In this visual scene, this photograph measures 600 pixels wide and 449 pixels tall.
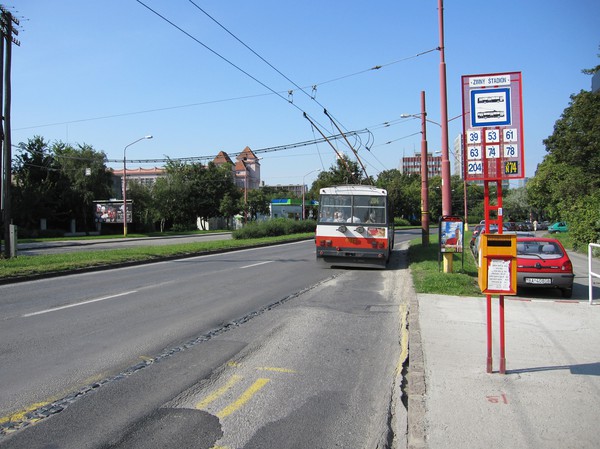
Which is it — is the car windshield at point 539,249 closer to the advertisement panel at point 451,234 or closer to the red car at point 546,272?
the red car at point 546,272

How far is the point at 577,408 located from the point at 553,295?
8.48 metres

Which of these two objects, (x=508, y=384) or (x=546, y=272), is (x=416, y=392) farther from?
(x=546, y=272)

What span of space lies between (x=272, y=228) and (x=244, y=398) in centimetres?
3520

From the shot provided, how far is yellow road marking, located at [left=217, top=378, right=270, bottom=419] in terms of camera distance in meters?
4.25

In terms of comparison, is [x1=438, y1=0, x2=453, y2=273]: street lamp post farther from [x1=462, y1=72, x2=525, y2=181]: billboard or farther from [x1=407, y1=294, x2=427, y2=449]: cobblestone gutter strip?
[x1=462, y1=72, x2=525, y2=181]: billboard

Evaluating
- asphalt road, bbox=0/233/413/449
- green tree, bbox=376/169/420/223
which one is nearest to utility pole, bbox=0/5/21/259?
asphalt road, bbox=0/233/413/449

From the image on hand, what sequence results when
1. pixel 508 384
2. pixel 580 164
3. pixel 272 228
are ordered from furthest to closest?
pixel 272 228 → pixel 580 164 → pixel 508 384

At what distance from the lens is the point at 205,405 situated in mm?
4410

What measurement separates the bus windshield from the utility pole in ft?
39.2

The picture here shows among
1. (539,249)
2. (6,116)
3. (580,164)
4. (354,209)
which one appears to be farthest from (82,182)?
(539,249)

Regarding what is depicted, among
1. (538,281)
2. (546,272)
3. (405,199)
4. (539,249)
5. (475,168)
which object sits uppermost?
(405,199)

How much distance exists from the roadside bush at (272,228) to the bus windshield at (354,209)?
63.1 ft

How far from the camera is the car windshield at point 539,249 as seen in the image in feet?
37.7

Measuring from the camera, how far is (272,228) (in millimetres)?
39719
